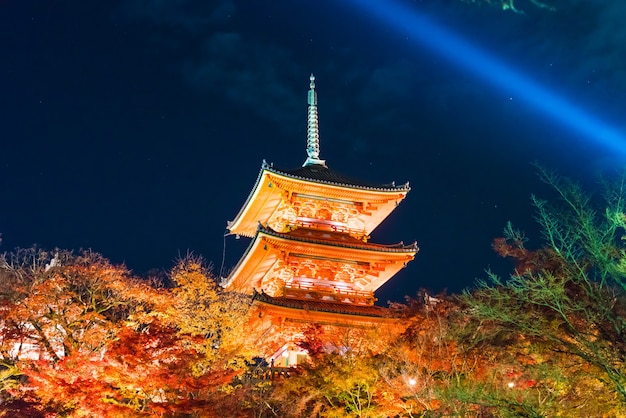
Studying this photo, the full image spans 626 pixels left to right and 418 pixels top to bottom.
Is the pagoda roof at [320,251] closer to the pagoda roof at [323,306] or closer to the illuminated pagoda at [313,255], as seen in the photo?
the illuminated pagoda at [313,255]

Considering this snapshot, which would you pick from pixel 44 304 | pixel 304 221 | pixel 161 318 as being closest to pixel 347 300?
pixel 304 221

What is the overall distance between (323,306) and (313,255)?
2.63m

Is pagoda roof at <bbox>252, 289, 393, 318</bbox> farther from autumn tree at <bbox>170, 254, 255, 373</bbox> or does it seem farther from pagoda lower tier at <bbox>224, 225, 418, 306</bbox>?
autumn tree at <bbox>170, 254, 255, 373</bbox>

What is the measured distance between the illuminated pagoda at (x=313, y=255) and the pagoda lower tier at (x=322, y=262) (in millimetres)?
41

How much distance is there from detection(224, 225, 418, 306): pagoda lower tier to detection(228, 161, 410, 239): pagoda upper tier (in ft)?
3.44

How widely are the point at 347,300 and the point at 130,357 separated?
11.4m

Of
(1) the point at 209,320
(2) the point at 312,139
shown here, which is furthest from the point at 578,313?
(2) the point at 312,139

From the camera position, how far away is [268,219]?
93.2ft

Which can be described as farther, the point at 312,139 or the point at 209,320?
the point at 312,139

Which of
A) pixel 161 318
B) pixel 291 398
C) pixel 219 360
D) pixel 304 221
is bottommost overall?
pixel 291 398

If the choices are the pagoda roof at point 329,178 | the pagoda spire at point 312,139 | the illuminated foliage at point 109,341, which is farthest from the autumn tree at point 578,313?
the pagoda spire at point 312,139

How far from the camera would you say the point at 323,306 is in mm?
22000

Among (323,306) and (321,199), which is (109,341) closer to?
(323,306)

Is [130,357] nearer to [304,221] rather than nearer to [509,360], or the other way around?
[509,360]
